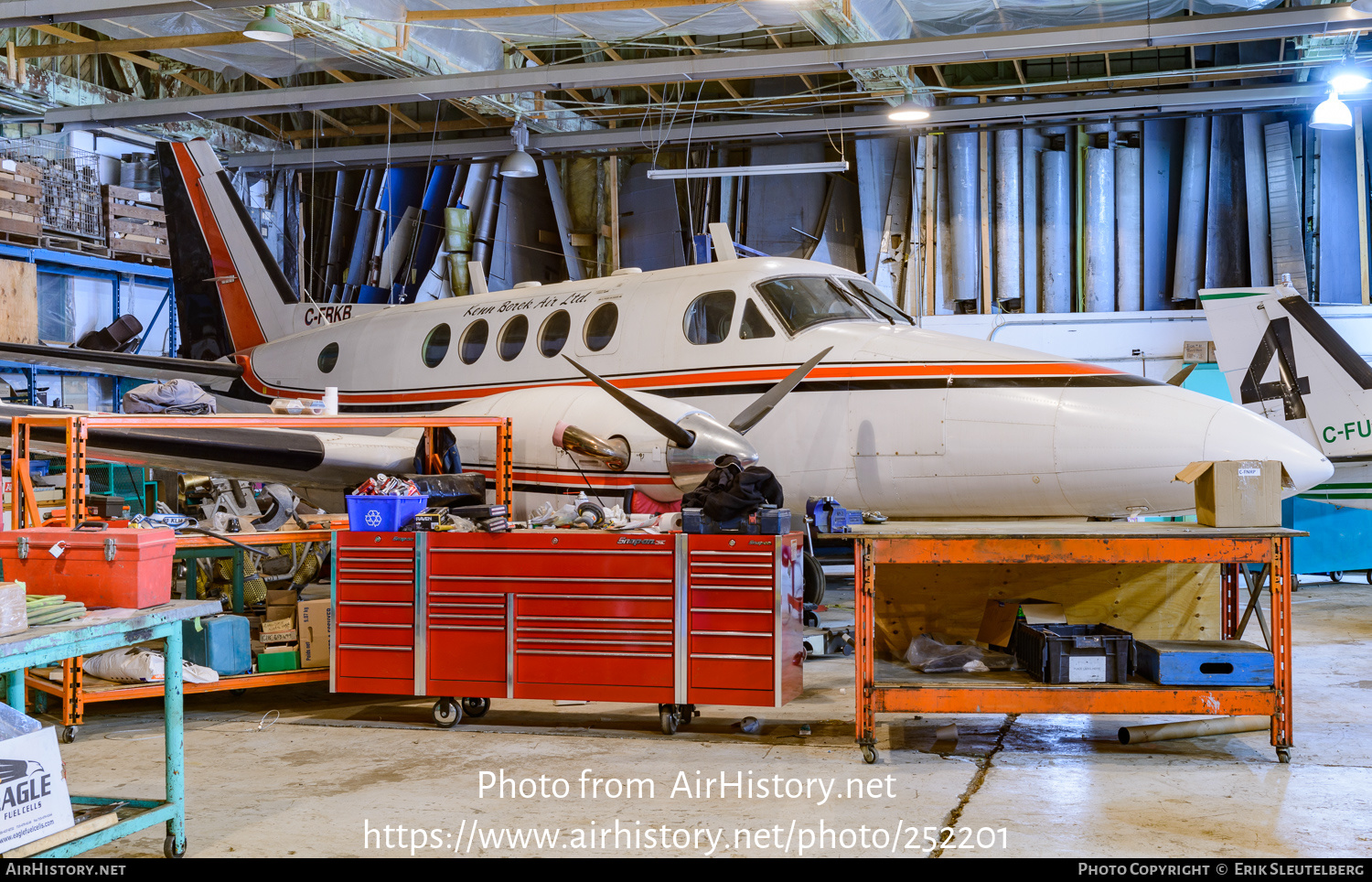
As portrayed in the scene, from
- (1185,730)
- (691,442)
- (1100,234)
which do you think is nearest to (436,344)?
(691,442)

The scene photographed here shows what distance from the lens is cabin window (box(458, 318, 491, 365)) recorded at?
35.7 ft

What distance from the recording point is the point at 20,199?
49.1ft

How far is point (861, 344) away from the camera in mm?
8547

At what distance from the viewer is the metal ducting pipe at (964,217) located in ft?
55.7

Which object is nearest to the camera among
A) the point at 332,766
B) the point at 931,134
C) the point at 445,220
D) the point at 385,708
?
the point at 332,766

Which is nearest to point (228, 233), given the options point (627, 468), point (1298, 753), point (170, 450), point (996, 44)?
point (170, 450)

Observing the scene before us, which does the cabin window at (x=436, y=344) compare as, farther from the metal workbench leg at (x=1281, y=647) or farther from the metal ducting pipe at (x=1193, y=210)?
the metal ducting pipe at (x=1193, y=210)

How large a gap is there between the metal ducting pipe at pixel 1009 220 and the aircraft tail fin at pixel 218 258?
10396mm

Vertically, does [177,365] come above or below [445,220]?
below

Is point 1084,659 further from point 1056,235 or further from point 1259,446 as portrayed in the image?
point 1056,235

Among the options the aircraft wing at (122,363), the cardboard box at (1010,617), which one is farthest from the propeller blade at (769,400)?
the aircraft wing at (122,363)

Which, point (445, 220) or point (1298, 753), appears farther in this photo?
point (445, 220)

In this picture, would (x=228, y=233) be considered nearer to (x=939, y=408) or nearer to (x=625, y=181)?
(x=625, y=181)

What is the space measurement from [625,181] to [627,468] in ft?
42.6
